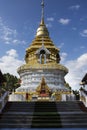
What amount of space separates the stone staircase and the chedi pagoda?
19.7 metres

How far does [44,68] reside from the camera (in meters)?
47.7

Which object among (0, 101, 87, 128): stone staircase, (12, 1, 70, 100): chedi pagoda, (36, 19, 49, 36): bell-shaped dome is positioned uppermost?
(36, 19, 49, 36): bell-shaped dome

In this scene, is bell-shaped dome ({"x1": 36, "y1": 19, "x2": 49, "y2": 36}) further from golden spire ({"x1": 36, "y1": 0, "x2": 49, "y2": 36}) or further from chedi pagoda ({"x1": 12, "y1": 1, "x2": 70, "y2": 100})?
chedi pagoda ({"x1": 12, "y1": 1, "x2": 70, "y2": 100})

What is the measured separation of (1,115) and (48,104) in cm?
484

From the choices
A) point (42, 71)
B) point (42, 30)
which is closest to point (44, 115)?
point (42, 71)

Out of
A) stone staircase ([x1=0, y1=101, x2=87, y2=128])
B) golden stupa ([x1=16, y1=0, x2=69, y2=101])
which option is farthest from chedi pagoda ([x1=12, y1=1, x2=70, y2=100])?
stone staircase ([x1=0, y1=101, x2=87, y2=128])

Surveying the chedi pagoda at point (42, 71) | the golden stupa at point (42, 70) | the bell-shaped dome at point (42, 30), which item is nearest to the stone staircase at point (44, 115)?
the chedi pagoda at point (42, 71)

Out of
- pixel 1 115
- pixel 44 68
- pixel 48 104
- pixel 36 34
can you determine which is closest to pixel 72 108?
pixel 48 104

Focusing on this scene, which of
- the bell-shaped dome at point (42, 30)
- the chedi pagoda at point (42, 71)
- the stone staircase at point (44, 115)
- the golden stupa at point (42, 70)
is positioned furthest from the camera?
the bell-shaped dome at point (42, 30)

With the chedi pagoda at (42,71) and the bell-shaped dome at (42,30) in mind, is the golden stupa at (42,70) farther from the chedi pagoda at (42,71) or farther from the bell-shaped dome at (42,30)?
the bell-shaped dome at (42,30)

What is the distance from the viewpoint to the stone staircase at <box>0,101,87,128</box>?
55.1 feet

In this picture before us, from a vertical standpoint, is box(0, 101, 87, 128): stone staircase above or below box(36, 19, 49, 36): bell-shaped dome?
below

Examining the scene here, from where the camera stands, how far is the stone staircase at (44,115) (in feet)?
55.1

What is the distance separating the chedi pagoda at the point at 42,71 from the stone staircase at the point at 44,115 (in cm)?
1965
